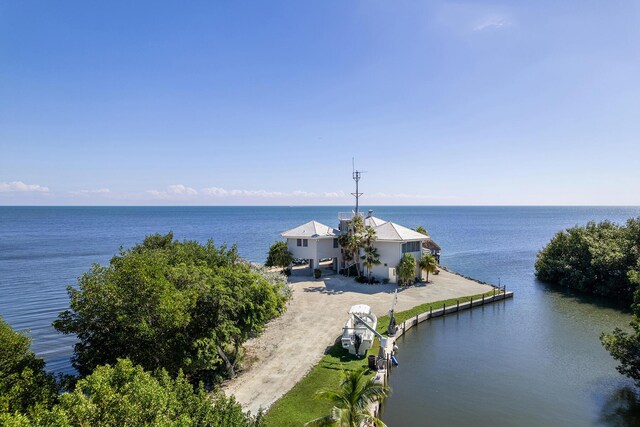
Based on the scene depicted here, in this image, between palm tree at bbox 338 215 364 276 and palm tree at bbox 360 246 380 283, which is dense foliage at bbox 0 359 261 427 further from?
palm tree at bbox 338 215 364 276

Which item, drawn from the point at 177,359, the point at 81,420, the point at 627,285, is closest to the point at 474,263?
the point at 627,285

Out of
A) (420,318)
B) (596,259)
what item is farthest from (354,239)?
(596,259)

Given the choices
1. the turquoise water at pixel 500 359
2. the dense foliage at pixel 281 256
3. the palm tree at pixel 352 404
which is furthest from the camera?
the dense foliage at pixel 281 256

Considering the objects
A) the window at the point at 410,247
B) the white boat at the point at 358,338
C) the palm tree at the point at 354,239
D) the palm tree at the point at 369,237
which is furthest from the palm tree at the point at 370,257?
the white boat at the point at 358,338

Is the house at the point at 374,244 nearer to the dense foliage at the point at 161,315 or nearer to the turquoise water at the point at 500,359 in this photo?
the turquoise water at the point at 500,359

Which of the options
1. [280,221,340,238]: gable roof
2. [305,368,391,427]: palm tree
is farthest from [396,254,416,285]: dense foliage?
[305,368,391,427]: palm tree

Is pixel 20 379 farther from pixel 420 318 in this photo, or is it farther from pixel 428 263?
pixel 428 263
